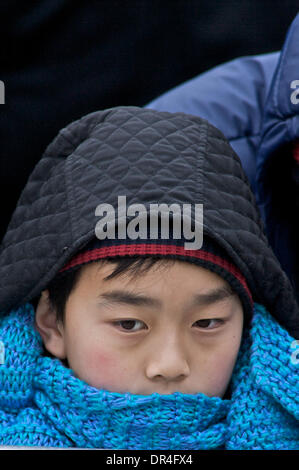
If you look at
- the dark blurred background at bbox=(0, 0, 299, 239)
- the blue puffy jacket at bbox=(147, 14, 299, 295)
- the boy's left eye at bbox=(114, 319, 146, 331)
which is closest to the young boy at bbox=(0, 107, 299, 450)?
the boy's left eye at bbox=(114, 319, 146, 331)

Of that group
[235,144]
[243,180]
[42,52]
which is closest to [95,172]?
[243,180]

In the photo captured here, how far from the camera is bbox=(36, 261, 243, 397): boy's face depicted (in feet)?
3.42

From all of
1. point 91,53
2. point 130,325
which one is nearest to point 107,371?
point 130,325

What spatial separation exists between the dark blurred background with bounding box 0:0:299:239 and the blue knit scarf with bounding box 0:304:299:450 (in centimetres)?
52

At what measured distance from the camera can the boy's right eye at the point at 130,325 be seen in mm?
1059

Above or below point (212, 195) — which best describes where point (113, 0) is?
above

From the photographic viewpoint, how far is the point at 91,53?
1.60 metres

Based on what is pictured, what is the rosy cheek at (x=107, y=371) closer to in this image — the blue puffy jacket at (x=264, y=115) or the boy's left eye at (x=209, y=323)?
the boy's left eye at (x=209, y=323)

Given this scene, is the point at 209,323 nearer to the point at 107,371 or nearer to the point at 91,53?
the point at 107,371

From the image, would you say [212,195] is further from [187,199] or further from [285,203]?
[285,203]

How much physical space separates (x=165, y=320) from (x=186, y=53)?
2.64 ft

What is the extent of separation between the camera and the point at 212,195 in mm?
1104

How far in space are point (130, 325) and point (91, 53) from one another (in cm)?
74

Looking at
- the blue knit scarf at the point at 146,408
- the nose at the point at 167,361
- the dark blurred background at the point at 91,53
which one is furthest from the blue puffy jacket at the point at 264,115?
the nose at the point at 167,361
